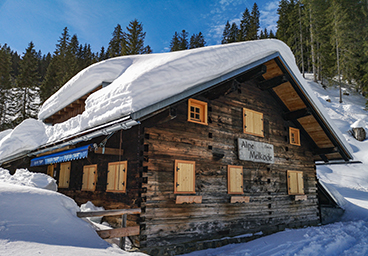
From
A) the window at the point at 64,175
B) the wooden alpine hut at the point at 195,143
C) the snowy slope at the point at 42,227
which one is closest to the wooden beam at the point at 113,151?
the wooden alpine hut at the point at 195,143

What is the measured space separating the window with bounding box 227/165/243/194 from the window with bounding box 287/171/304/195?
11.1 ft

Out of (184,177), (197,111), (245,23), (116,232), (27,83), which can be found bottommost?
(116,232)

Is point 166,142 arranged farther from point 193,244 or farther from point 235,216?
point 235,216

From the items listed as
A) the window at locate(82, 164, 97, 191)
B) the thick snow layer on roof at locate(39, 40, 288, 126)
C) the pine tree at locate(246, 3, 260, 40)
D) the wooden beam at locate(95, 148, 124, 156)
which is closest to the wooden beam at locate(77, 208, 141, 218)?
the wooden beam at locate(95, 148, 124, 156)

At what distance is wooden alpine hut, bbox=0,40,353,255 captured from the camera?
649cm

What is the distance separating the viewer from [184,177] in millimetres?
7332

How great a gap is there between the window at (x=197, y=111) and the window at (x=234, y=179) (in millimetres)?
1948

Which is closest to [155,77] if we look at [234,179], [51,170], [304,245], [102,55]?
[234,179]

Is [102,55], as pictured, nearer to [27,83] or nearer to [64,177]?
[27,83]

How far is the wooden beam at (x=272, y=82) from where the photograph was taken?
9.98 m

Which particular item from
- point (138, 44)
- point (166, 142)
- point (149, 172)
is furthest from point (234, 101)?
point (138, 44)

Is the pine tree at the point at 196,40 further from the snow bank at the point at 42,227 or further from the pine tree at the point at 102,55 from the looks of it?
the snow bank at the point at 42,227

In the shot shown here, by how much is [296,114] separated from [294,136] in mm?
1335

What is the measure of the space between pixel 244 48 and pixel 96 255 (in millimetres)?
7073
